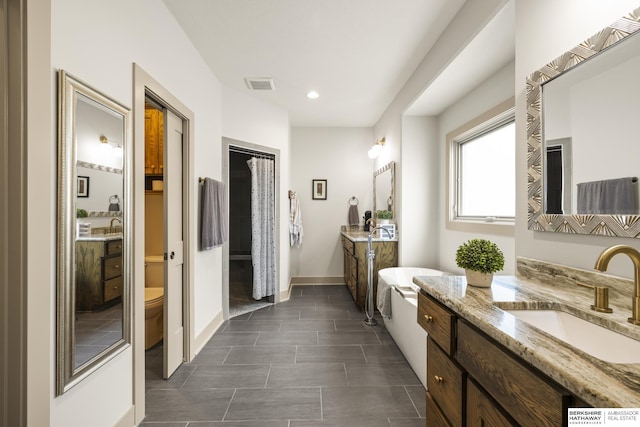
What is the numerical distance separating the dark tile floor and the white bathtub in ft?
0.28

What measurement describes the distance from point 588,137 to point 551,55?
411mm

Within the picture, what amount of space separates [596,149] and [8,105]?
209 centimetres

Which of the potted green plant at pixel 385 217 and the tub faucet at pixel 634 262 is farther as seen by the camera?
the potted green plant at pixel 385 217

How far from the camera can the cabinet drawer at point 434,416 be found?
113 centimetres

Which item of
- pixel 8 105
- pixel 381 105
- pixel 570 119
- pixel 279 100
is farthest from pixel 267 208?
pixel 570 119

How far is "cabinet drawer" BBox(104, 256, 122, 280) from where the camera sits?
1387mm

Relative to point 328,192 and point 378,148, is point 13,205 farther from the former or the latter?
point 328,192

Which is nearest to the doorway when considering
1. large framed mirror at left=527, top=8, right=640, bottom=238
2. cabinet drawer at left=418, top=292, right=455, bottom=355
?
cabinet drawer at left=418, top=292, right=455, bottom=355


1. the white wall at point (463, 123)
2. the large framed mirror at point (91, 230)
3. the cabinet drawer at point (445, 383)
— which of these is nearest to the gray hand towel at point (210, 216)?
the large framed mirror at point (91, 230)

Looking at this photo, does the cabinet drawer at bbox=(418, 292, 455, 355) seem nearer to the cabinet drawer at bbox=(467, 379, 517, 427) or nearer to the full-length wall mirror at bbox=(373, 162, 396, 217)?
the cabinet drawer at bbox=(467, 379, 517, 427)

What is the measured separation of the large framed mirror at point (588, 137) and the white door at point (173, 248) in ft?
7.34

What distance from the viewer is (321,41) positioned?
7.80 feet

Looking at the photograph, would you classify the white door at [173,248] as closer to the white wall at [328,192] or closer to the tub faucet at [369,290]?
the tub faucet at [369,290]

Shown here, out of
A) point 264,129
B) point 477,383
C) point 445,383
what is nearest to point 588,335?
point 477,383
